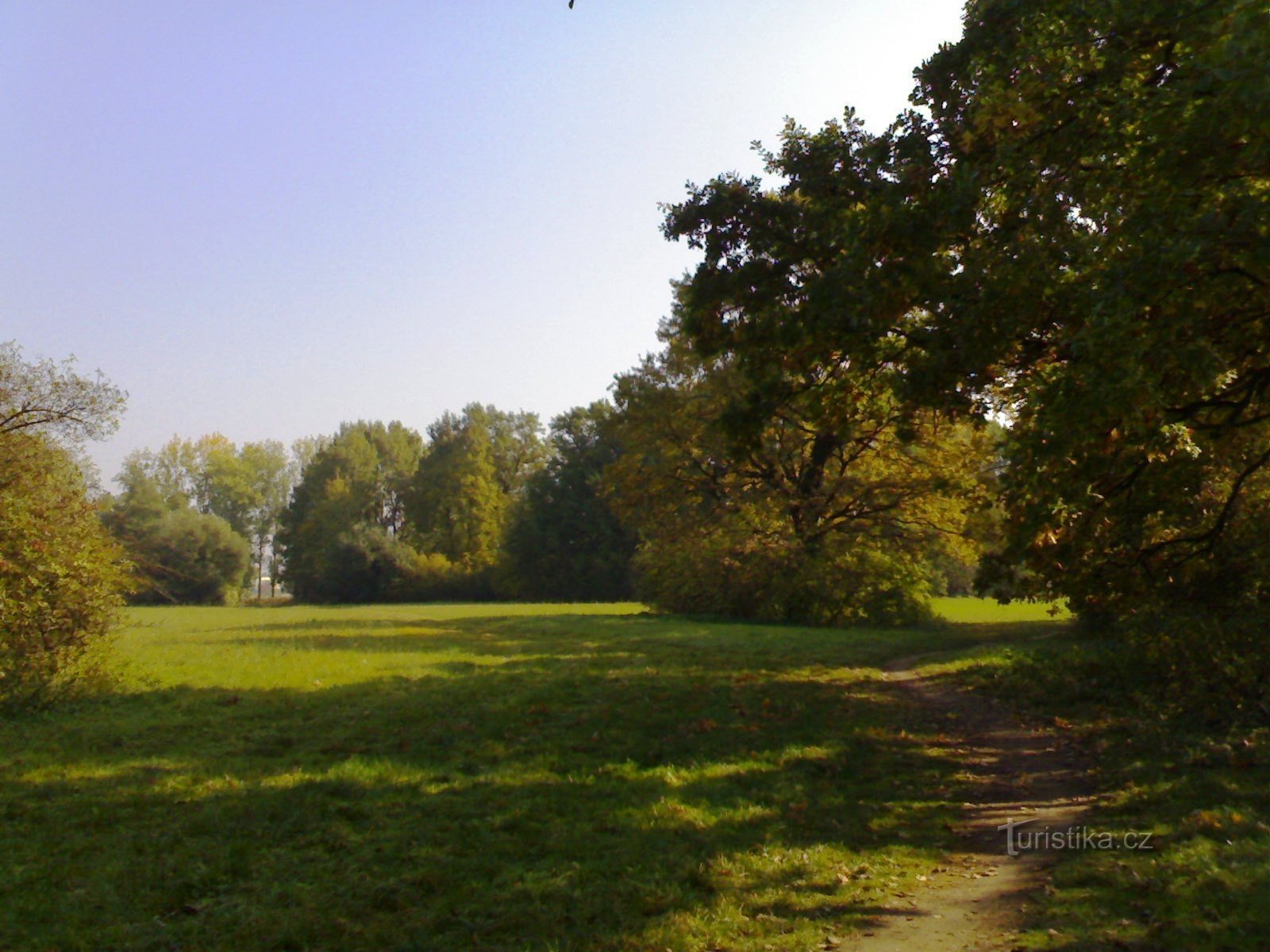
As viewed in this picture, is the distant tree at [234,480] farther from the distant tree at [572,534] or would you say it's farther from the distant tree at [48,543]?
the distant tree at [48,543]

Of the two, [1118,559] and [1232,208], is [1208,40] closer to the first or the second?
[1232,208]

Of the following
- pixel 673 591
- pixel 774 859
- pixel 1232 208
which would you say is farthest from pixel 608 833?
pixel 673 591

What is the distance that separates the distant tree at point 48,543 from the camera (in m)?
14.8

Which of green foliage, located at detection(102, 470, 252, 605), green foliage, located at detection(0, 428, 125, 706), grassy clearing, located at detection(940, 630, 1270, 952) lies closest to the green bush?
Result: grassy clearing, located at detection(940, 630, 1270, 952)

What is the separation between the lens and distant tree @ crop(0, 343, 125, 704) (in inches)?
581

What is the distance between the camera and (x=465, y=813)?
8.63m

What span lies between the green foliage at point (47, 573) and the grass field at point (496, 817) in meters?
0.93

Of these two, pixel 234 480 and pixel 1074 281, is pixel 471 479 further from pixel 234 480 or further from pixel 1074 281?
pixel 1074 281

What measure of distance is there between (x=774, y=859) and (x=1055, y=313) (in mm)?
6852

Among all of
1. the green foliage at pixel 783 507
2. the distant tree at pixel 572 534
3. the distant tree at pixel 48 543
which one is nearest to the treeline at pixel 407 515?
the distant tree at pixel 572 534

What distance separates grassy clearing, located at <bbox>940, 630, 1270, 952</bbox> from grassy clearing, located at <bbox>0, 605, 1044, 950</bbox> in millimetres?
1313

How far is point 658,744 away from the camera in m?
11.7


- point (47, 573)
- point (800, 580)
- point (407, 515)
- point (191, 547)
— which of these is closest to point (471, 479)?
point (407, 515)

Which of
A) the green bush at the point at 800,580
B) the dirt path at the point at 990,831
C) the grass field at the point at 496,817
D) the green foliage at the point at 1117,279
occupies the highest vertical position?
the green foliage at the point at 1117,279
